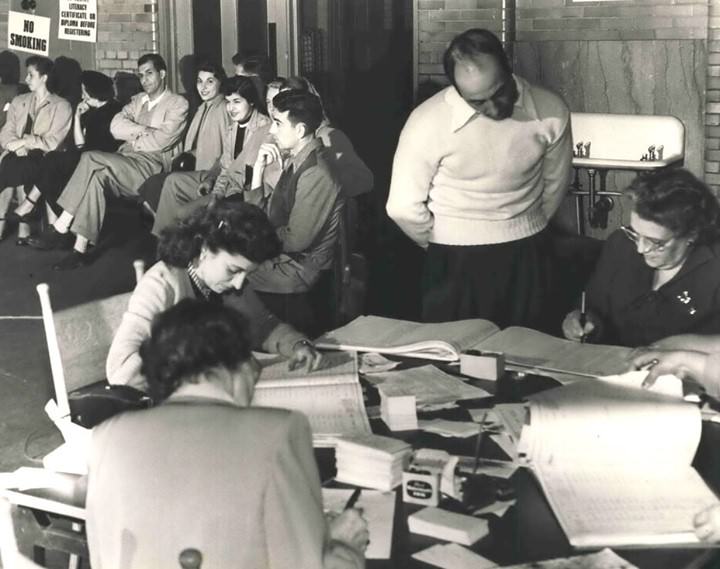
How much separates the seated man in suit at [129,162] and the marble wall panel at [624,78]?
2523 mm

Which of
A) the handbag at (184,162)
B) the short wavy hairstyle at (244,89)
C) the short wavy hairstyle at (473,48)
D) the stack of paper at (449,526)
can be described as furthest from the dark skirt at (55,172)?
the stack of paper at (449,526)

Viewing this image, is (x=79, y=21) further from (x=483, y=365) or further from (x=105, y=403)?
(x=483, y=365)

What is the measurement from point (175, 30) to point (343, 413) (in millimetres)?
6561

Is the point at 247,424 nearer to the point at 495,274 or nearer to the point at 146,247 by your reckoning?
the point at 495,274

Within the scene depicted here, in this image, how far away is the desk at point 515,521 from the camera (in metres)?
2.43

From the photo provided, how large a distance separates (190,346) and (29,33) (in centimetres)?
833

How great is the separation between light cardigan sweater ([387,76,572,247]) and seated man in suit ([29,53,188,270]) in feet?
13.5

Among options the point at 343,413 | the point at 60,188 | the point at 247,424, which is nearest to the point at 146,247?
the point at 60,188

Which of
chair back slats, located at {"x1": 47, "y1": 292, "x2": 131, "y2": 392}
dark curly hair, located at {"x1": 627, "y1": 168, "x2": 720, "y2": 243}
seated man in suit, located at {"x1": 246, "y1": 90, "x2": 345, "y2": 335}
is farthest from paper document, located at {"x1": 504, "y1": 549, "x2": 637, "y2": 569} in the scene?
seated man in suit, located at {"x1": 246, "y1": 90, "x2": 345, "y2": 335}

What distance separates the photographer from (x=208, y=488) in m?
2.02

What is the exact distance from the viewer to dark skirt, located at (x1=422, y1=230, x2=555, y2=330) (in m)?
4.82

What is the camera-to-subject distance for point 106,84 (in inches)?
368

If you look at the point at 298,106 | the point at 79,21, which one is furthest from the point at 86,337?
the point at 79,21

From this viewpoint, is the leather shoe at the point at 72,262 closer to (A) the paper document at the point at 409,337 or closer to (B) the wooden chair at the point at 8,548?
(A) the paper document at the point at 409,337
